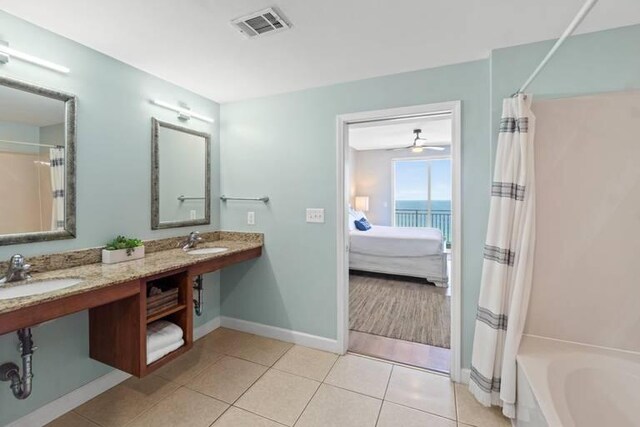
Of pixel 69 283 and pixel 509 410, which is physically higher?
pixel 69 283

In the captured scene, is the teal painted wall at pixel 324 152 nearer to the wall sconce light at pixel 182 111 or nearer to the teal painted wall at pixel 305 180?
the teal painted wall at pixel 305 180

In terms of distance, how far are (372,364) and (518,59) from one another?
2.40 metres

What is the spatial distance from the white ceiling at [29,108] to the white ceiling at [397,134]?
3323mm

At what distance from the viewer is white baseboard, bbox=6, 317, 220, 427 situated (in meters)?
1.58

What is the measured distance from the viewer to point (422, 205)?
6.88m

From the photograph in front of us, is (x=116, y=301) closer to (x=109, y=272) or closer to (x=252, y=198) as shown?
(x=109, y=272)

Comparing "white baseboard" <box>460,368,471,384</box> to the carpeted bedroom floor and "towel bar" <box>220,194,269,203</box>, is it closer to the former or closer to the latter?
the carpeted bedroom floor

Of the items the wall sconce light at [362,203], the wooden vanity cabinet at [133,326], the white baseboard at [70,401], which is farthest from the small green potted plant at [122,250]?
the wall sconce light at [362,203]

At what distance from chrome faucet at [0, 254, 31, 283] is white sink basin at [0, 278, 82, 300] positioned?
0.19 ft

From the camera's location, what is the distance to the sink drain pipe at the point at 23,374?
4.73 ft

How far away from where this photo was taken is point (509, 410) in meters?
1.61

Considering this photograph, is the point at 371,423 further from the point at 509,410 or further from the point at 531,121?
the point at 531,121

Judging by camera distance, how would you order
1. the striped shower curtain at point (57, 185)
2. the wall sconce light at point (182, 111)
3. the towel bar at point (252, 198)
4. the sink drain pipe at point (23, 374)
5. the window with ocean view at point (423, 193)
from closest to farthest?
the sink drain pipe at point (23, 374), the striped shower curtain at point (57, 185), the wall sconce light at point (182, 111), the towel bar at point (252, 198), the window with ocean view at point (423, 193)

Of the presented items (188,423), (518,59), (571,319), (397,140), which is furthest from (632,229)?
(397,140)
